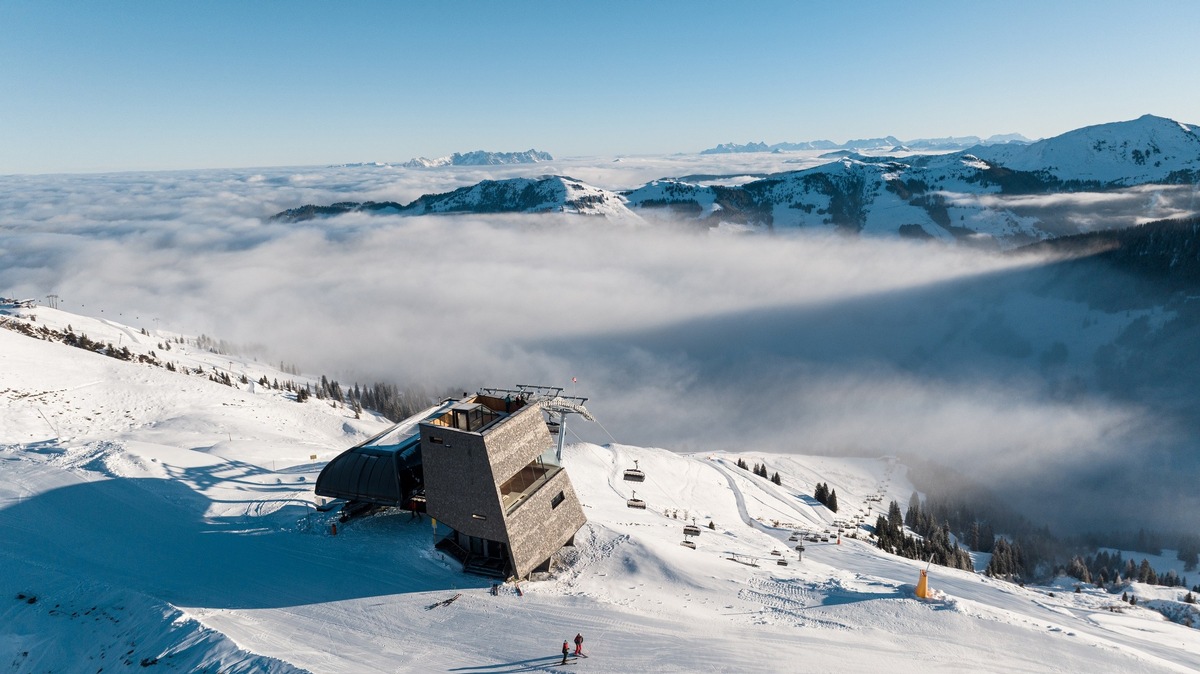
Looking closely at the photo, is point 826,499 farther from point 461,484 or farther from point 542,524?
point 461,484

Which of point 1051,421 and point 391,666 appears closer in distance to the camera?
point 391,666

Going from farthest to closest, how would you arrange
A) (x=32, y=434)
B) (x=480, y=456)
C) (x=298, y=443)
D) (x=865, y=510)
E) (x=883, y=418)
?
(x=883, y=418) < (x=865, y=510) < (x=298, y=443) < (x=32, y=434) < (x=480, y=456)

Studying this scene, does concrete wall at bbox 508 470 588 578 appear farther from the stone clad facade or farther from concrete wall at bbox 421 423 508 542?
concrete wall at bbox 421 423 508 542

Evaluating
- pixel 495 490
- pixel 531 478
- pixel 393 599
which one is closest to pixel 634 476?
pixel 531 478

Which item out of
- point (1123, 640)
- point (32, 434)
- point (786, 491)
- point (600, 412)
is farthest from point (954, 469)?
point (32, 434)

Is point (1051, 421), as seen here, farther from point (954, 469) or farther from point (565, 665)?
point (565, 665)

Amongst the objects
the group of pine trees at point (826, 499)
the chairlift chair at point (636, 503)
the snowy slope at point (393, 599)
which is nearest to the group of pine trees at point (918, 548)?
the group of pine trees at point (826, 499)
